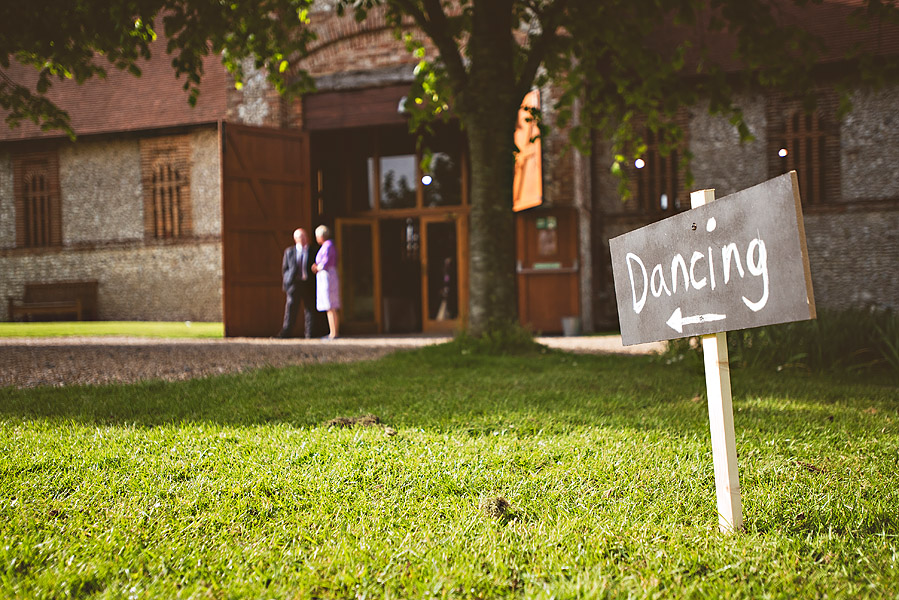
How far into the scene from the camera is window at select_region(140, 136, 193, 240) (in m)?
17.9

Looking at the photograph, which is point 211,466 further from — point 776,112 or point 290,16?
point 776,112

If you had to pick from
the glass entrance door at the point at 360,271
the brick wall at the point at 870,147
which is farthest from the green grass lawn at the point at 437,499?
the brick wall at the point at 870,147

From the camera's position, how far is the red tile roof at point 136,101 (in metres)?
18.0

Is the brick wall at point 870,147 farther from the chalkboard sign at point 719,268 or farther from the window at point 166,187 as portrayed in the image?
the window at point 166,187

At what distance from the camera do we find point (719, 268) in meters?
1.79

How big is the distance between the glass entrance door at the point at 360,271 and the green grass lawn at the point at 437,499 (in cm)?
975

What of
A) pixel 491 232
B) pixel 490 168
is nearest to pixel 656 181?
pixel 490 168

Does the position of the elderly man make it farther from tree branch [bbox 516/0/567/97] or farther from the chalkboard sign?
the chalkboard sign

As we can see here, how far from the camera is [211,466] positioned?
2.44 meters

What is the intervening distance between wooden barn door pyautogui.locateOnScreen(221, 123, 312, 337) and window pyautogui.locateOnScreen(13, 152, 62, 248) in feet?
36.4

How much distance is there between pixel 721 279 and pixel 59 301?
66.7ft

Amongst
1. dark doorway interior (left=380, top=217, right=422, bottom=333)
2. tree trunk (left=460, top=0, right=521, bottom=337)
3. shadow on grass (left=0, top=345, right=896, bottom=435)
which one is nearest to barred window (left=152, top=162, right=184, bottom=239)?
dark doorway interior (left=380, top=217, right=422, bottom=333)

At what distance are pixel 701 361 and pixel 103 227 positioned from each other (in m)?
18.2

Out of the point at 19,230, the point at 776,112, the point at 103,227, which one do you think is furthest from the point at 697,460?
the point at 19,230
